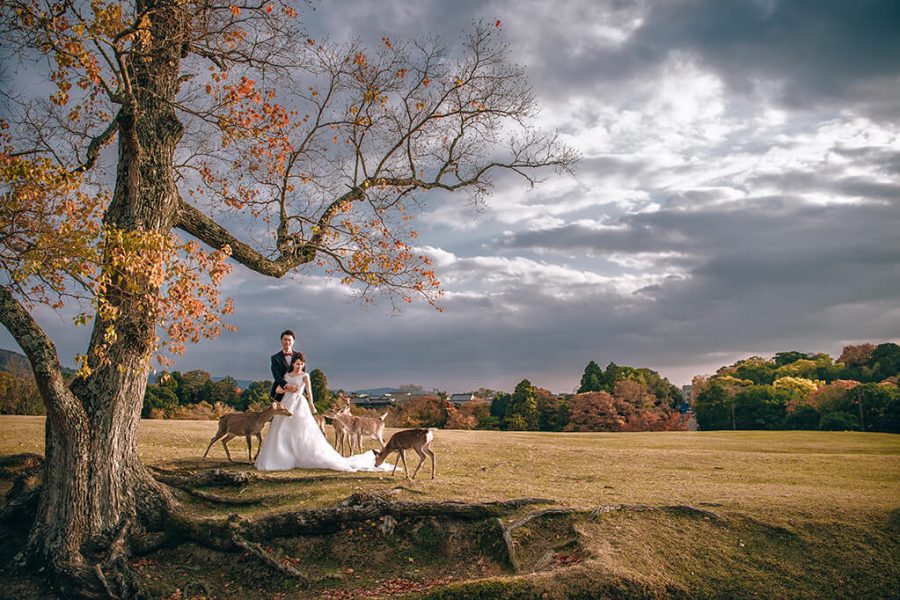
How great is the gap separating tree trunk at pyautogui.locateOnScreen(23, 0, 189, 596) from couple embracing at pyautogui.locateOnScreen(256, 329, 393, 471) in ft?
10.6

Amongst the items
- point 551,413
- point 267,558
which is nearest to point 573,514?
point 267,558

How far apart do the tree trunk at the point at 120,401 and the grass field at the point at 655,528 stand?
1.36m

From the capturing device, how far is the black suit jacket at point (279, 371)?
54.6 feet

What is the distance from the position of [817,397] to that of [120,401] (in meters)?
61.1

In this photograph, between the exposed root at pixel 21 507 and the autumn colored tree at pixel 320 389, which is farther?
the autumn colored tree at pixel 320 389

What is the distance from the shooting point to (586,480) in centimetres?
1697

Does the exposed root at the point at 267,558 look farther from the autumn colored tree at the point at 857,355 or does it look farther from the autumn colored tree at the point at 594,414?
the autumn colored tree at the point at 857,355

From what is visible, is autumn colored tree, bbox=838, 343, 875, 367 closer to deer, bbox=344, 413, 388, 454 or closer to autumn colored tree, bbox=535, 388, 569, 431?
autumn colored tree, bbox=535, 388, 569, 431

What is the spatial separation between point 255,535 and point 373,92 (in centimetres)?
1285

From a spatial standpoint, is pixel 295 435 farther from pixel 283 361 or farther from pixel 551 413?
pixel 551 413

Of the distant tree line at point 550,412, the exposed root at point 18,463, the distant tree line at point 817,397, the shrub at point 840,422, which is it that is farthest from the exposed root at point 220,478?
the distant tree line at point 817,397

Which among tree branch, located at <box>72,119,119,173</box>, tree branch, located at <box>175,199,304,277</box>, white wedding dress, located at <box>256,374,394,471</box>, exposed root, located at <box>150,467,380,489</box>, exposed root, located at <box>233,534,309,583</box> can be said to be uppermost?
tree branch, located at <box>72,119,119,173</box>

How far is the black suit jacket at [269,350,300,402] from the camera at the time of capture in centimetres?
1666

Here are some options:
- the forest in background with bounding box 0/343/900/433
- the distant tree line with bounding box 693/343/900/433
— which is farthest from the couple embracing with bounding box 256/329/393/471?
the distant tree line with bounding box 693/343/900/433
